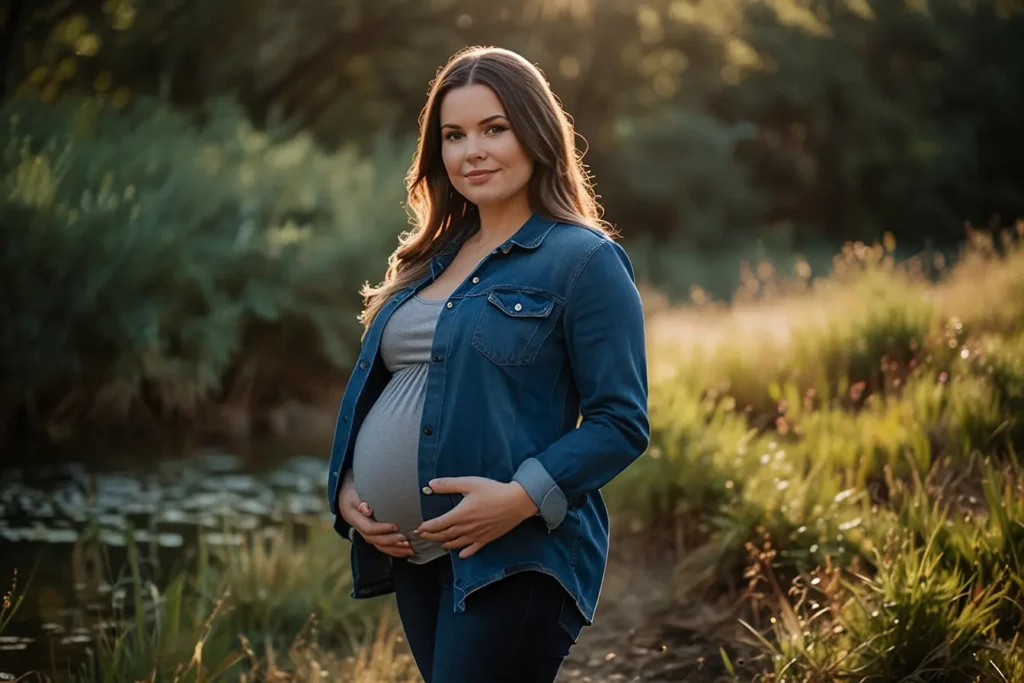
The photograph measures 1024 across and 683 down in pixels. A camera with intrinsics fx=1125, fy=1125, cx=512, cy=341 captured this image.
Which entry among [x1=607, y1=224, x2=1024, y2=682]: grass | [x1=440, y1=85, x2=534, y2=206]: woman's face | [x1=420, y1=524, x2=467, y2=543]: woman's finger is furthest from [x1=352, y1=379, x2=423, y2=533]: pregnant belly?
[x1=607, y1=224, x2=1024, y2=682]: grass

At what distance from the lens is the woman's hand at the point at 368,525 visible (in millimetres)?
2555

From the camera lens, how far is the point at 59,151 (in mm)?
Result: 11430

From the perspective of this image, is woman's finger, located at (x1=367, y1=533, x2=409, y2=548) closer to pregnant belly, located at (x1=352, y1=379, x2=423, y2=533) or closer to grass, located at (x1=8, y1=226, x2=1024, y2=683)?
pregnant belly, located at (x1=352, y1=379, x2=423, y2=533)

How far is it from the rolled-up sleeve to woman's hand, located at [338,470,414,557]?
378 millimetres

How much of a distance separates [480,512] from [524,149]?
84 centimetres

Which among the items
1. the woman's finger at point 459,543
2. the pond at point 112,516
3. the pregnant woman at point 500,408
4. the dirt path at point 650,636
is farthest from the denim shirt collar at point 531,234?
the pond at point 112,516

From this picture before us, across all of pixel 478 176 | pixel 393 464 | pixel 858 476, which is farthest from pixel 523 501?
pixel 858 476

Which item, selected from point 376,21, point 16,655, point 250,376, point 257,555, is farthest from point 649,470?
point 376,21

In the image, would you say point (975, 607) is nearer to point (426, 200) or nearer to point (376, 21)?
point (426, 200)

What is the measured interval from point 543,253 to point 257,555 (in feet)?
11.8

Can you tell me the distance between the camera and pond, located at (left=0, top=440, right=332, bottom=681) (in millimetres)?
5348

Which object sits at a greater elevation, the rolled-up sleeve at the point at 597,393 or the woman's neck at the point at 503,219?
the woman's neck at the point at 503,219

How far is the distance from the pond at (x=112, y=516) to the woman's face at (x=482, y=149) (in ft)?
8.52

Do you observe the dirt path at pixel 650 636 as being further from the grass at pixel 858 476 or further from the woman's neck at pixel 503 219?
the woman's neck at pixel 503 219
